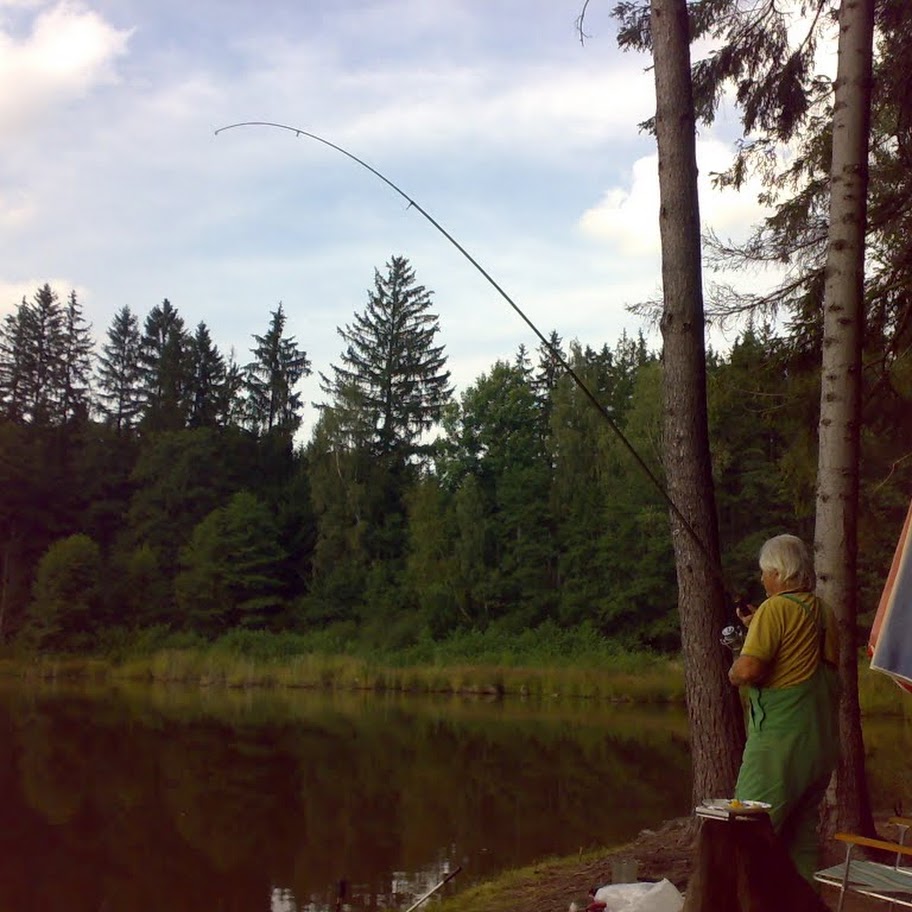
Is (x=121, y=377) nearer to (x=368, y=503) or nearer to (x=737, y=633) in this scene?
(x=368, y=503)

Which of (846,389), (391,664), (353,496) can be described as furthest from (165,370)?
(846,389)

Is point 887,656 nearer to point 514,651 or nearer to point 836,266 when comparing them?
point 836,266

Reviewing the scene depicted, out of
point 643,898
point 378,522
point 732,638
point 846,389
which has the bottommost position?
point 643,898

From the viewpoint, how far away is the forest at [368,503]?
33.7 metres

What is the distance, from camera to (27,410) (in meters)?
50.8

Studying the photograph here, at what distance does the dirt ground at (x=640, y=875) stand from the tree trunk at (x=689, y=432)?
Answer: 15.0 inches

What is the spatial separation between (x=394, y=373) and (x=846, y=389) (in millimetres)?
39772

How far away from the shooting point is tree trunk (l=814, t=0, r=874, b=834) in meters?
5.27

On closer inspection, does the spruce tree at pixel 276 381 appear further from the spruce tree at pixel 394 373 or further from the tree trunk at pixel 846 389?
the tree trunk at pixel 846 389

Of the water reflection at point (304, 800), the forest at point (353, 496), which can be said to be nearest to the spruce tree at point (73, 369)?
the forest at point (353, 496)

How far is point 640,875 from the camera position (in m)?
4.85

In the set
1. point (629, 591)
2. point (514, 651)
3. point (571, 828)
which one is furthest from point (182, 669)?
point (571, 828)

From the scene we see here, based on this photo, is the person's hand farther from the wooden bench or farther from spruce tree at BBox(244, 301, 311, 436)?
spruce tree at BBox(244, 301, 311, 436)

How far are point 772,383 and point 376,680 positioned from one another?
68.5ft
